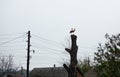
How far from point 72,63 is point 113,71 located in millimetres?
Result: 10648

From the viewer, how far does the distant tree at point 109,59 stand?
98.7ft

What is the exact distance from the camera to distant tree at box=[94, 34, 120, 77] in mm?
30094

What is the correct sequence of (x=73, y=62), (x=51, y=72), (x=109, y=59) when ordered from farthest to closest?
(x=51, y=72)
(x=109, y=59)
(x=73, y=62)

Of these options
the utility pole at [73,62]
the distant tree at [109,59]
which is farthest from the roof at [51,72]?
the utility pole at [73,62]

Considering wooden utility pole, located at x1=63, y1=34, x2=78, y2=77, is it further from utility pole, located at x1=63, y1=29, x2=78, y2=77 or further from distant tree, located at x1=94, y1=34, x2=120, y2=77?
distant tree, located at x1=94, y1=34, x2=120, y2=77

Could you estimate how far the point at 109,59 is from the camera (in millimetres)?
31172

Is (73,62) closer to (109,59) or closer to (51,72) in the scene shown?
(109,59)

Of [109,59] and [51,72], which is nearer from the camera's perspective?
[109,59]

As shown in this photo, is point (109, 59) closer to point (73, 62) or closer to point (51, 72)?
point (73, 62)

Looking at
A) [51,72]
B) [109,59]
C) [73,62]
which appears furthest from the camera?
[51,72]

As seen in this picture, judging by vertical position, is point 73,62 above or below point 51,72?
above

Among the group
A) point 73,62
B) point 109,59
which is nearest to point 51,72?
point 109,59

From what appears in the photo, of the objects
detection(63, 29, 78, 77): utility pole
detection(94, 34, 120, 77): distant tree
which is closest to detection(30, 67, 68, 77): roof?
detection(94, 34, 120, 77): distant tree

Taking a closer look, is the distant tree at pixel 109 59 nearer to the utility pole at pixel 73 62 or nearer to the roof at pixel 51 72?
the utility pole at pixel 73 62
